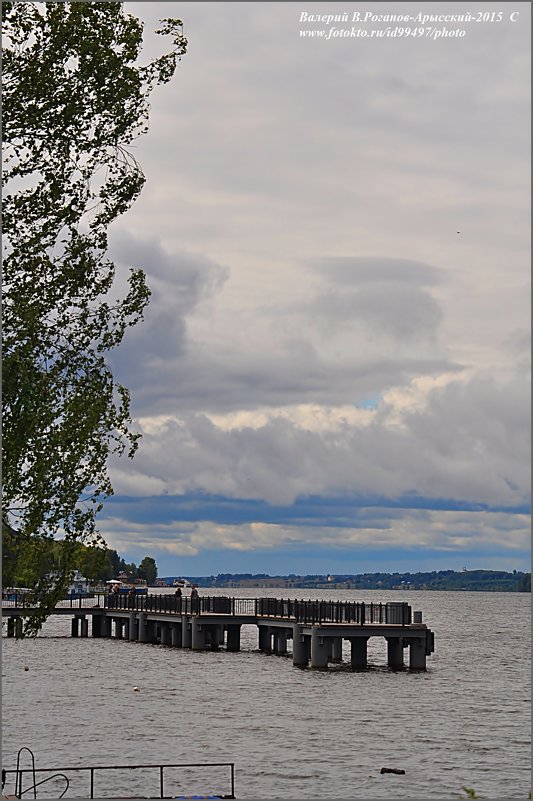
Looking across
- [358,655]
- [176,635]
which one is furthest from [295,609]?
[176,635]

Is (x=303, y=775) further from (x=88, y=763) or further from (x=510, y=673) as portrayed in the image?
(x=510, y=673)

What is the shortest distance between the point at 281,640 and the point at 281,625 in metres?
6.35

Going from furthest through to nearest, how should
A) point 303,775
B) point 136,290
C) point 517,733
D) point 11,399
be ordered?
point 517,733 < point 303,775 < point 136,290 < point 11,399

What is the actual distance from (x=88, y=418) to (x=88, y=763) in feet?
63.3

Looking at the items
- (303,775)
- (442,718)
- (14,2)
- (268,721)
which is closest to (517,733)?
(442,718)

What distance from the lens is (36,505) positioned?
18094mm

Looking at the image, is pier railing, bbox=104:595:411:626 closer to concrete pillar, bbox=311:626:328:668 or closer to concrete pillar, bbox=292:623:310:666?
concrete pillar, bbox=292:623:310:666

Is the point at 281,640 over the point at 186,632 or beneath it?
beneath

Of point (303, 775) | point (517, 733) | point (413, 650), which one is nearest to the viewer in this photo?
point (303, 775)

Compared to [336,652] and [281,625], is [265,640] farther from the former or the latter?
[336,652]

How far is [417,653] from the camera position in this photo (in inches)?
2480

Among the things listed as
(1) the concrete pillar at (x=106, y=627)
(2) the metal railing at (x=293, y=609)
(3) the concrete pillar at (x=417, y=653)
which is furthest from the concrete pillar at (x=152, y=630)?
(3) the concrete pillar at (x=417, y=653)

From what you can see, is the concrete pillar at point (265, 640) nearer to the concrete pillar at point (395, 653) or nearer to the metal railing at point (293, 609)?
the metal railing at point (293, 609)

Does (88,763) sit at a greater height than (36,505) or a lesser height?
lesser
